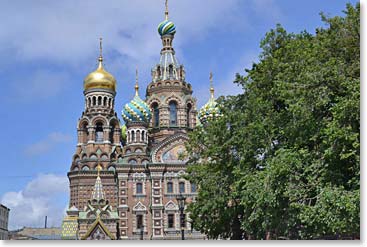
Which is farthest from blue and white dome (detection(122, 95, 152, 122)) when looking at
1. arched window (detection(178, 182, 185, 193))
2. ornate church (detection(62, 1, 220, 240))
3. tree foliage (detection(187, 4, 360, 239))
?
tree foliage (detection(187, 4, 360, 239))

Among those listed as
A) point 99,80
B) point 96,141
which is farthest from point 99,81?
point 96,141

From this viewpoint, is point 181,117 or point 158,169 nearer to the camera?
point 158,169

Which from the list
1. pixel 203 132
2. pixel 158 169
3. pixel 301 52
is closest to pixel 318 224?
pixel 301 52

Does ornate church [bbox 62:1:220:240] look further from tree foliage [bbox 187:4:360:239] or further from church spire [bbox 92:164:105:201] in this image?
tree foliage [bbox 187:4:360:239]

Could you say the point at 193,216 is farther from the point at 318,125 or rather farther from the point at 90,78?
the point at 90,78

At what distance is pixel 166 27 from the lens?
51750 millimetres

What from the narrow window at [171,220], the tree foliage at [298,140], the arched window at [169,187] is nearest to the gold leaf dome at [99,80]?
the arched window at [169,187]

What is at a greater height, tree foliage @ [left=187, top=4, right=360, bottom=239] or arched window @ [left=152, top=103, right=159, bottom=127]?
arched window @ [left=152, top=103, right=159, bottom=127]

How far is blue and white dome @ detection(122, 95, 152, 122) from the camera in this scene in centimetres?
4581

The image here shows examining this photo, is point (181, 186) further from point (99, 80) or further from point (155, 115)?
point (99, 80)

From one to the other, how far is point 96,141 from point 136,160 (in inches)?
203

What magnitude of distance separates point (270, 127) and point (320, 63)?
2.96m

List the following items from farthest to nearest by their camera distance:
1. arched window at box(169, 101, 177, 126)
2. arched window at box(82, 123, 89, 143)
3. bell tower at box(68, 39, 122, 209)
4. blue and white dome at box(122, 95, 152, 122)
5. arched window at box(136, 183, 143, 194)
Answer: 1. arched window at box(169, 101, 177, 126)
2. arched window at box(82, 123, 89, 143)
3. blue and white dome at box(122, 95, 152, 122)
4. bell tower at box(68, 39, 122, 209)
5. arched window at box(136, 183, 143, 194)

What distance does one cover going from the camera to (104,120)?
152 feet
